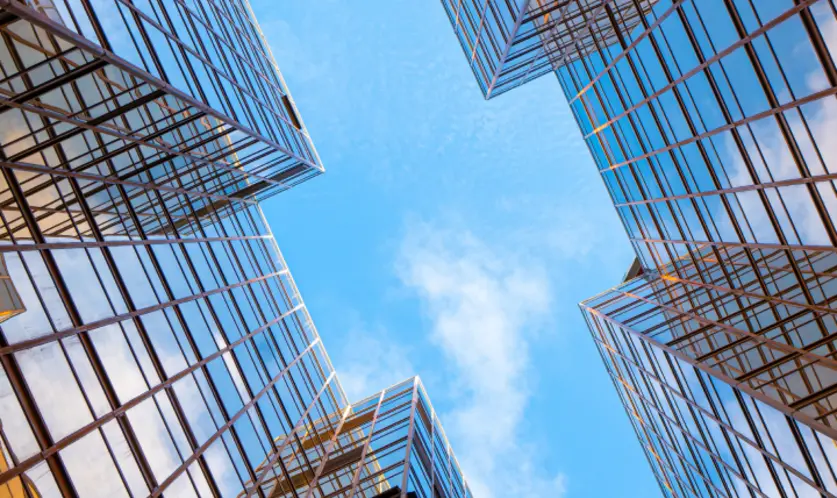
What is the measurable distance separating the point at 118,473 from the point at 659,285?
27.8 meters

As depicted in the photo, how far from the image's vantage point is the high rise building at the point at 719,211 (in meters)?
18.5

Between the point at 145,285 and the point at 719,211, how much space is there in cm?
2066

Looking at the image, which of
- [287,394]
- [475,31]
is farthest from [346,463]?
[475,31]

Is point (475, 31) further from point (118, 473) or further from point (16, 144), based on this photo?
point (118, 473)

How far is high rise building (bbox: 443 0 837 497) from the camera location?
60.8 feet

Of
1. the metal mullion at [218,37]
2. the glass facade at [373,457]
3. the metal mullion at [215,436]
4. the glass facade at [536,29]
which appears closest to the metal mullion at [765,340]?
the glass facade at [536,29]

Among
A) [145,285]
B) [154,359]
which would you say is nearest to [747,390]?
[154,359]

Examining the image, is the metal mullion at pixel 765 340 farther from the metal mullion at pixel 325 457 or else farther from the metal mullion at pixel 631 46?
the metal mullion at pixel 325 457

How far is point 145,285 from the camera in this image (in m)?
22.0

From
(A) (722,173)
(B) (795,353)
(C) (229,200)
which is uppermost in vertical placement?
(C) (229,200)

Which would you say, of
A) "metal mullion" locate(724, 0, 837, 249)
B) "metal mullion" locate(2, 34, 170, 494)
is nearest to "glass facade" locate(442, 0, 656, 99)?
"metal mullion" locate(724, 0, 837, 249)

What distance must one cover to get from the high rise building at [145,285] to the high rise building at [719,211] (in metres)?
11.9

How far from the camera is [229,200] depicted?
35969mm

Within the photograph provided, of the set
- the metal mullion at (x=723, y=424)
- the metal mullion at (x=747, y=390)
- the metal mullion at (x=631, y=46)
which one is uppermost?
the metal mullion at (x=631, y=46)
